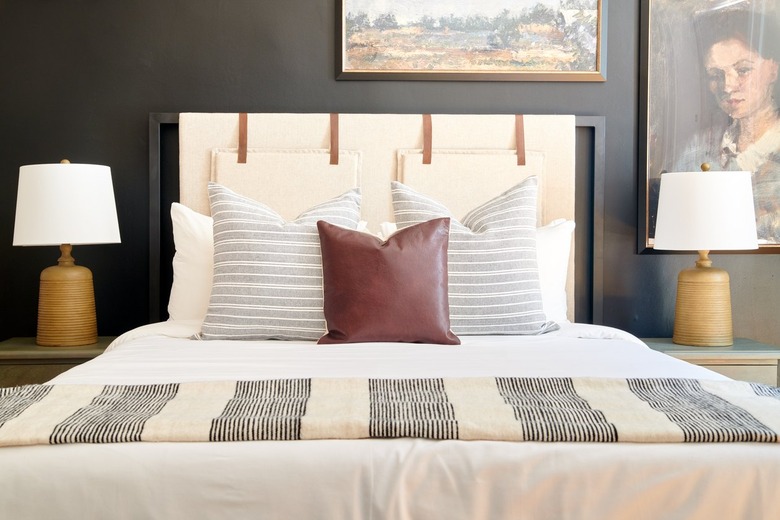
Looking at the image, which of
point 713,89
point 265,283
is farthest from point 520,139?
point 265,283

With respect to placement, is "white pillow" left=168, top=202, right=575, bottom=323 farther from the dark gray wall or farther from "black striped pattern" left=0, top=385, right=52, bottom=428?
"black striped pattern" left=0, top=385, right=52, bottom=428


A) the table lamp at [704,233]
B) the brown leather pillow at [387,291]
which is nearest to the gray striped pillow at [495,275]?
the brown leather pillow at [387,291]

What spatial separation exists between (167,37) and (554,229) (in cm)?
172

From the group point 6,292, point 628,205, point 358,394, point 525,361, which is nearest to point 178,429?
point 358,394

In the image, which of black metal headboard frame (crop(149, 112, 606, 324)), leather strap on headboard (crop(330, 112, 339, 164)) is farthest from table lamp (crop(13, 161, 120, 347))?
leather strap on headboard (crop(330, 112, 339, 164))

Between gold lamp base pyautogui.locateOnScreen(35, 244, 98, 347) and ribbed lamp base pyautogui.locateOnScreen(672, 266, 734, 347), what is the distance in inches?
88.6

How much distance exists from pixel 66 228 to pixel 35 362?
0.48m

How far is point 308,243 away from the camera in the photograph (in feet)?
8.63

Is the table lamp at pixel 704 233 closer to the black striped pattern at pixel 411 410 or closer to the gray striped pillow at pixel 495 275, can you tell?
the gray striped pillow at pixel 495 275

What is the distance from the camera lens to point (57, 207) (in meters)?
Answer: 2.97

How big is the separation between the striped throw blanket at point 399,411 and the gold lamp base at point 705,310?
1375 mm

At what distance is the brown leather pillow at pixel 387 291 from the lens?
7.98 ft

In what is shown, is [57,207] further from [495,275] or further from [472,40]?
[472,40]

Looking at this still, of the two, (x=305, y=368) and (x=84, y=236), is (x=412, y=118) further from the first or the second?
(x=305, y=368)
